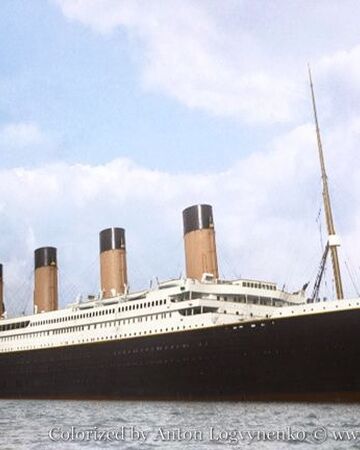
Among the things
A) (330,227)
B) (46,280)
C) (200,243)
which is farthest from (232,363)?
(46,280)

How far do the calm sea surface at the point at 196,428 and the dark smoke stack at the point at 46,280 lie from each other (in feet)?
61.2

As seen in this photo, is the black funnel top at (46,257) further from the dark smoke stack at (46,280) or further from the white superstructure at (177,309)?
the white superstructure at (177,309)

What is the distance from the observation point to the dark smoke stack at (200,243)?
33219 mm

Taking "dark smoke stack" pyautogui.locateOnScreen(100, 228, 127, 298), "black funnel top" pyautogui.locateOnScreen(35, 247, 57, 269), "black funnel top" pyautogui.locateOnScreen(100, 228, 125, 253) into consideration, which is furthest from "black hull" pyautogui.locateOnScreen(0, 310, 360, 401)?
"black funnel top" pyautogui.locateOnScreen(35, 247, 57, 269)

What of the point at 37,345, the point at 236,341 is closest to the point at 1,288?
the point at 37,345

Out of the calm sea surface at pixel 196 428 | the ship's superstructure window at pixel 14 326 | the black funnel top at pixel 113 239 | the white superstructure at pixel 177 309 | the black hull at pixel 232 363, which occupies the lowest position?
the calm sea surface at pixel 196 428

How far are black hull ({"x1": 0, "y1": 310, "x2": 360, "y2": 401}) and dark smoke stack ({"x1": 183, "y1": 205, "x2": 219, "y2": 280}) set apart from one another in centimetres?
528

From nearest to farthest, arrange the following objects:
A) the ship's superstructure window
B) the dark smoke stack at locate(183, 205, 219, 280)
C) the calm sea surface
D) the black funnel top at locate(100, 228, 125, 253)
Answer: the calm sea surface
the dark smoke stack at locate(183, 205, 219, 280)
the black funnel top at locate(100, 228, 125, 253)
the ship's superstructure window

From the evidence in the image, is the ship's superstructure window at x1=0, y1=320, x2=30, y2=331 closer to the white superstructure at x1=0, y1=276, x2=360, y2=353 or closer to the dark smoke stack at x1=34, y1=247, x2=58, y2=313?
the dark smoke stack at x1=34, y1=247, x2=58, y2=313

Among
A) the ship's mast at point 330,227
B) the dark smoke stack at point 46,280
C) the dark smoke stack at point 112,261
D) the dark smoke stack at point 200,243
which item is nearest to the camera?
the ship's mast at point 330,227

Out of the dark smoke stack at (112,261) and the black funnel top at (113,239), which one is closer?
the dark smoke stack at (112,261)

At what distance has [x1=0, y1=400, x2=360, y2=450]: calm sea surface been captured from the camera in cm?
1414

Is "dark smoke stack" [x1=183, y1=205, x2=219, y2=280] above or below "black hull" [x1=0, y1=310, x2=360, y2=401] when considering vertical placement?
above

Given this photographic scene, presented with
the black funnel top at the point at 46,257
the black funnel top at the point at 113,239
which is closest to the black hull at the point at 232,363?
the black funnel top at the point at 113,239
